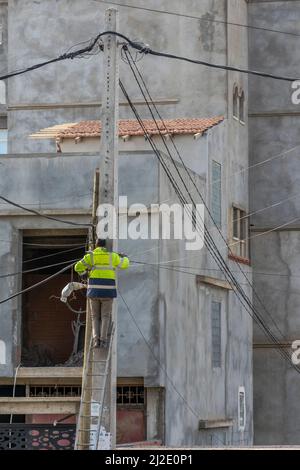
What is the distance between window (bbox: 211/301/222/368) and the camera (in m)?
42.8

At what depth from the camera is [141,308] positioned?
38.2 meters

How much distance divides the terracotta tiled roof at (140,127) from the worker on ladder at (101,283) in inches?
424

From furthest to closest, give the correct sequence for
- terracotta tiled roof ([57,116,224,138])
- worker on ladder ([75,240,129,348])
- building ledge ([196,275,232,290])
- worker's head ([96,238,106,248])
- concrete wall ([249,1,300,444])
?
concrete wall ([249,1,300,444]) < terracotta tiled roof ([57,116,224,138]) < building ledge ([196,275,232,290]) < worker's head ([96,238,106,248]) < worker on ladder ([75,240,129,348])

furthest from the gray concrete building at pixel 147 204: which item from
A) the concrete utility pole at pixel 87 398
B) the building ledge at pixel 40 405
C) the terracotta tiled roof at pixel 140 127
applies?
the concrete utility pole at pixel 87 398

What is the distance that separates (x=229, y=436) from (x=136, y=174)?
28.2ft

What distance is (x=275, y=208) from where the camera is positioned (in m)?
51.0

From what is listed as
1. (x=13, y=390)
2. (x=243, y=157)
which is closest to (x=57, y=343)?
(x=13, y=390)

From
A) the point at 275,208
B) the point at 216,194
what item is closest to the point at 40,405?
the point at 216,194

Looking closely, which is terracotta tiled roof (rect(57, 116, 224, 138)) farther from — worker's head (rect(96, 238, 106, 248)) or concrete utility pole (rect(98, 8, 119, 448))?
worker's head (rect(96, 238, 106, 248))

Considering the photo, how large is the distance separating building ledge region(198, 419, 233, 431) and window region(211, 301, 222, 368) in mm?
1422

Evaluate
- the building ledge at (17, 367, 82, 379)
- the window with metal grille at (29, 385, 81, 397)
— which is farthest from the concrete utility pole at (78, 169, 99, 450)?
the window with metal grille at (29, 385, 81, 397)

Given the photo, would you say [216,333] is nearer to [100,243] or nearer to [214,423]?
[214,423]

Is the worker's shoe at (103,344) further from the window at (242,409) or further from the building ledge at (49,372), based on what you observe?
the window at (242,409)

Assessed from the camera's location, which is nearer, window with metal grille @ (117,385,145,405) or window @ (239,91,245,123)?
window with metal grille @ (117,385,145,405)
